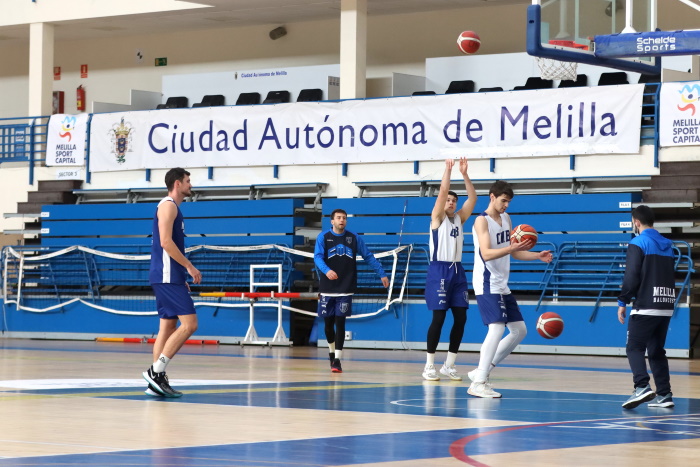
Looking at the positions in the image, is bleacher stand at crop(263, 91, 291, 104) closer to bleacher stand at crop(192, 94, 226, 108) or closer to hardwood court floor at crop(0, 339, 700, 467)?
bleacher stand at crop(192, 94, 226, 108)

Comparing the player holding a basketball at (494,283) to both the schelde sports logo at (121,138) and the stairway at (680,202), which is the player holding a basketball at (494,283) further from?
the schelde sports logo at (121,138)

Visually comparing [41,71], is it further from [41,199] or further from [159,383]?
[159,383]

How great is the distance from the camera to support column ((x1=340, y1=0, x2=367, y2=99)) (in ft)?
68.9

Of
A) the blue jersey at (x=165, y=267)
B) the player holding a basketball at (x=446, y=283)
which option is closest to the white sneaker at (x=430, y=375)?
the player holding a basketball at (x=446, y=283)

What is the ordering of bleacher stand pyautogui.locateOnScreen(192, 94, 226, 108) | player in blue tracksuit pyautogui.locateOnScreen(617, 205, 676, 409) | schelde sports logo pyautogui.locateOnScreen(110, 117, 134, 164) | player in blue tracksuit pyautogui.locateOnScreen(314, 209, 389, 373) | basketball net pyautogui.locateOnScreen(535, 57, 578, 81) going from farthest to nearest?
bleacher stand pyautogui.locateOnScreen(192, 94, 226, 108) < schelde sports logo pyautogui.locateOnScreen(110, 117, 134, 164) < basketball net pyautogui.locateOnScreen(535, 57, 578, 81) < player in blue tracksuit pyautogui.locateOnScreen(314, 209, 389, 373) < player in blue tracksuit pyautogui.locateOnScreen(617, 205, 676, 409)

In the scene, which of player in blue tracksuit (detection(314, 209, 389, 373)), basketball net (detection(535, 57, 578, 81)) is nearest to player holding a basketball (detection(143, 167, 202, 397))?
player in blue tracksuit (detection(314, 209, 389, 373))

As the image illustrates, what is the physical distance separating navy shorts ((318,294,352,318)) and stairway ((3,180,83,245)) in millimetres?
10207

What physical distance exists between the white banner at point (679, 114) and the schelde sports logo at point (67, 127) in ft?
36.4

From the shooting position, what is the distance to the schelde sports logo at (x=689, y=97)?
57.1 feet

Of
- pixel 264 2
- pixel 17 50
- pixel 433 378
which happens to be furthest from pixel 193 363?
pixel 17 50

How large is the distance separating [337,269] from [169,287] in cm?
423

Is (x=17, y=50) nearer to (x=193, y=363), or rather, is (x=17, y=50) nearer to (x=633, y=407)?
(x=193, y=363)

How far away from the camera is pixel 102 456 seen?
19.8 feet

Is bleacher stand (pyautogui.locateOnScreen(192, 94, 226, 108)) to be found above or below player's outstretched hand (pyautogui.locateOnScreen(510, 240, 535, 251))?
above
